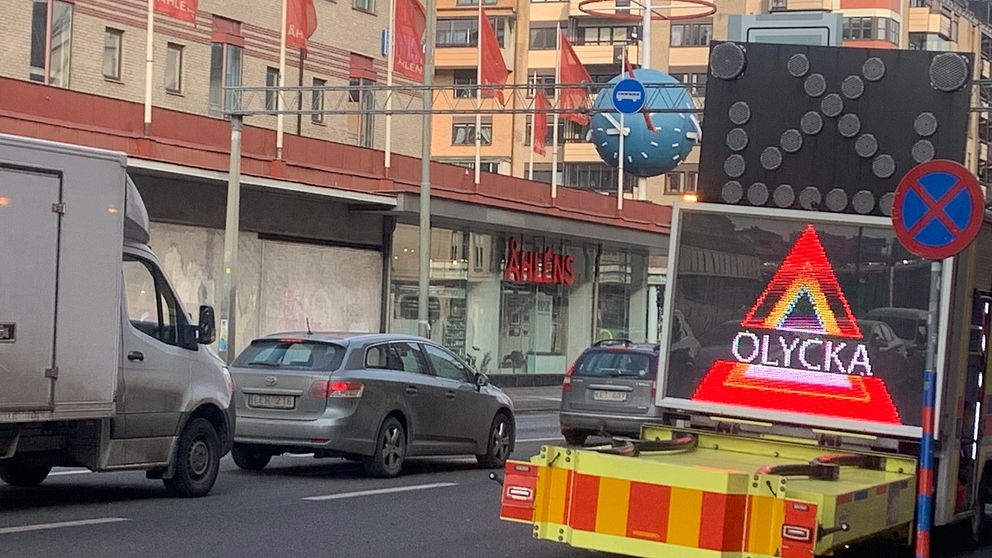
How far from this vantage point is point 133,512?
42.7 feet

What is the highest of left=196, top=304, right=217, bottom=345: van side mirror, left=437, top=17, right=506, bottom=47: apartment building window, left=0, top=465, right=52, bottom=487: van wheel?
left=437, top=17, right=506, bottom=47: apartment building window

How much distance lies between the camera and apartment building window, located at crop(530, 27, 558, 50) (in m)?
81.6

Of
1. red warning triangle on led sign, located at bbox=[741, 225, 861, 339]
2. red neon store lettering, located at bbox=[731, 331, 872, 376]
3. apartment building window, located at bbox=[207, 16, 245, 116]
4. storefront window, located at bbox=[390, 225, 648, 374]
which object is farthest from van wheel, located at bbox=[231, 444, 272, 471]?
storefront window, located at bbox=[390, 225, 648, 374]

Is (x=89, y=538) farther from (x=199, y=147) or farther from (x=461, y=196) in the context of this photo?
(x=461, y=196)

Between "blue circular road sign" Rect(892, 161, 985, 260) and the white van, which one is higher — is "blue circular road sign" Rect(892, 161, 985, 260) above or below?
above

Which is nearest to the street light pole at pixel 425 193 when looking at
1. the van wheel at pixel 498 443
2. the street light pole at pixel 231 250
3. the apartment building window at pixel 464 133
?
the street light pole at pixel 231 250

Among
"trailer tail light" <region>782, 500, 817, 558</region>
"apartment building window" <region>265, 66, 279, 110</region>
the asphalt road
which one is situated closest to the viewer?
"trailer tail light" <region>782, 500, 817, 558</region>

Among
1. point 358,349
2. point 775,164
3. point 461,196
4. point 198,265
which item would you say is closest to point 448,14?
point 461,196

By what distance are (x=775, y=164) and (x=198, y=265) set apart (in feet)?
72.9

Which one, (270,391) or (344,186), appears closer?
(270,391)

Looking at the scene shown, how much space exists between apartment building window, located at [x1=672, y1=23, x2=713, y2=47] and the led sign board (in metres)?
73.1

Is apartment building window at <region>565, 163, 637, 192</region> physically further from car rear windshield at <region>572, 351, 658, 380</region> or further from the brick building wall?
car rear windshield at <region>572, 351, 658, 380</region>

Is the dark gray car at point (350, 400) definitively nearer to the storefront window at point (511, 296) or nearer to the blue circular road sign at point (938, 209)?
the blue circular road sign at point (938, 209)

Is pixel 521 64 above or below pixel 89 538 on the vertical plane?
above
